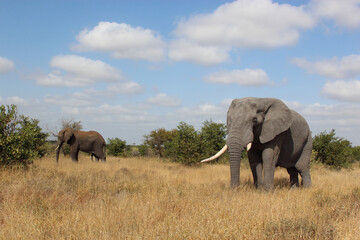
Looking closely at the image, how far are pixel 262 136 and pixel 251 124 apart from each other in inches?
20.8

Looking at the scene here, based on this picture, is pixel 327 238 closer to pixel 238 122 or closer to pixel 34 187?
pixel 238 122

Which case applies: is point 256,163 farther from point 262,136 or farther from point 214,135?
point 214,135

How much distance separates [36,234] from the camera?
4.18 metres

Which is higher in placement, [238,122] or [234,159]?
[238,122]

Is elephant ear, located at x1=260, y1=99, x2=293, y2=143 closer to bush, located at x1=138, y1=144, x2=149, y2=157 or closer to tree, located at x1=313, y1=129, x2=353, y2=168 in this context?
tree, located at x1=313, y1=129, x2=353, y2=168

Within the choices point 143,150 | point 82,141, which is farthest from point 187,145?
point 143,150

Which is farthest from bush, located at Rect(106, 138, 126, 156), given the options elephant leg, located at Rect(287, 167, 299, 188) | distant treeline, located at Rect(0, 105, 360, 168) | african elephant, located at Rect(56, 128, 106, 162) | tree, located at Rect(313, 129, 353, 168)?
elephant leg, located at Rect(287, 167, 299, 188)

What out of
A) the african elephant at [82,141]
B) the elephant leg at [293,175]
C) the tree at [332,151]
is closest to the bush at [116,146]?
the african elephant at [82,141]

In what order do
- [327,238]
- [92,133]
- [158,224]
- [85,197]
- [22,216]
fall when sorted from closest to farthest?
[327,238] → [158,224] → [22,216] → [85,197] → [92,133]

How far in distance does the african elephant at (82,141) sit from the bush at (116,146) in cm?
1064

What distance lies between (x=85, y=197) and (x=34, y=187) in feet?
4.74

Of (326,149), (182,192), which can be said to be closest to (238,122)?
(182,192)

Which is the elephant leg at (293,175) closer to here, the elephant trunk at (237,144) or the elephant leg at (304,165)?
the elephant leg at (304,165)

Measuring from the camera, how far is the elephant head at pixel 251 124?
7363mm
